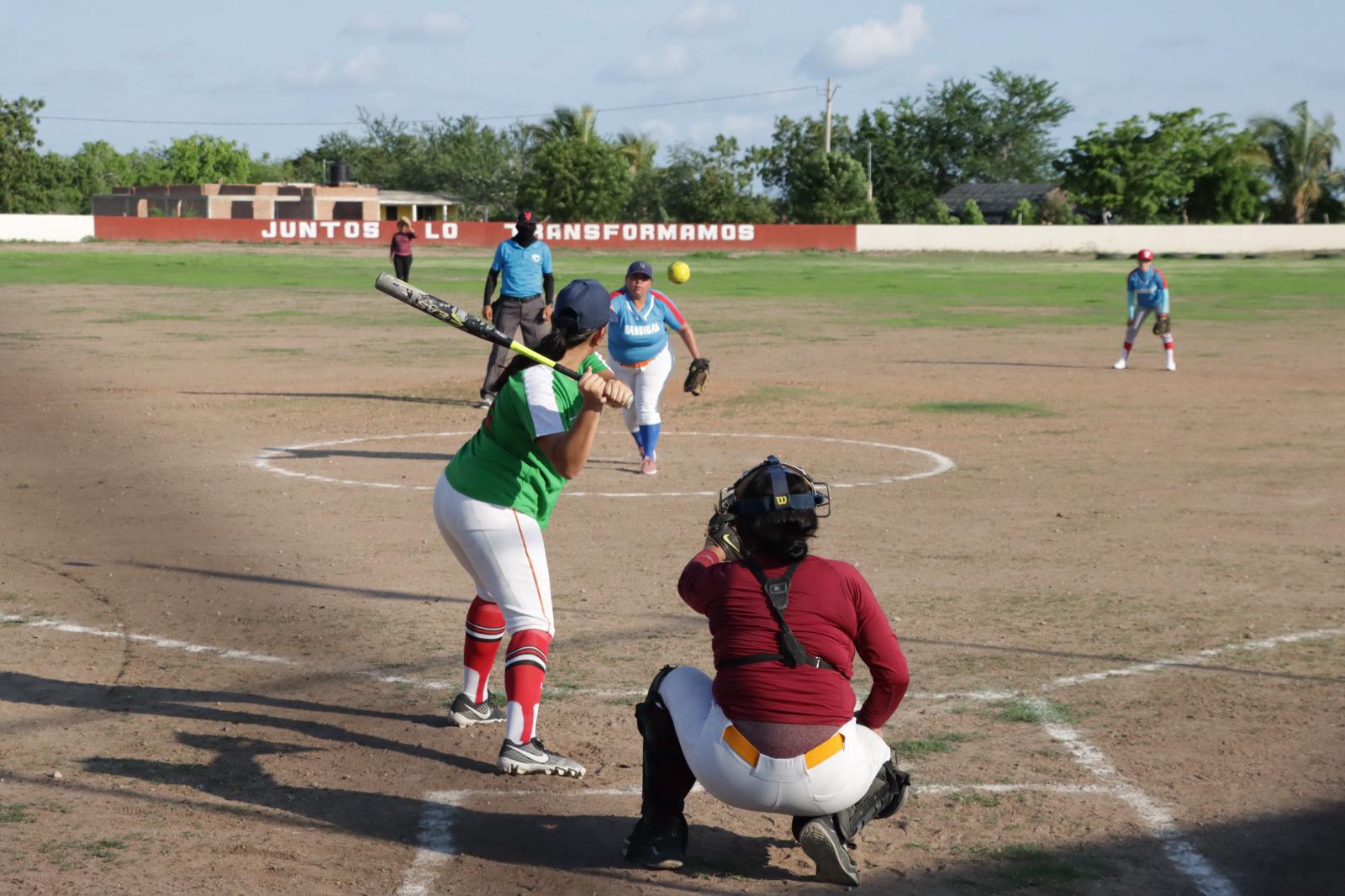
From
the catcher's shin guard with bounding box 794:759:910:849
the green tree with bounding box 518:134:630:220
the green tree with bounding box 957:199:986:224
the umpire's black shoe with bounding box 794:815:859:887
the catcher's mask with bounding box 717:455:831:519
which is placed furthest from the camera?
the green tree with bounding box 957:199:986:224

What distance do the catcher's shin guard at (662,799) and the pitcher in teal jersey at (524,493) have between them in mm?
969

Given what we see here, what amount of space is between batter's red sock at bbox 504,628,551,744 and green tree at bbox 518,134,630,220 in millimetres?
82431

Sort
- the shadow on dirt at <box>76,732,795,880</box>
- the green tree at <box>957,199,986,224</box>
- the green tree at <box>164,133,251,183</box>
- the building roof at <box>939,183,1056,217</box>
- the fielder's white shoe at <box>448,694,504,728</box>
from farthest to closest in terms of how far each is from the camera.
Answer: the green tree at <box>164,133,251,183</box>
the building roof at <box>939,183,1056,217</box>
the green tree at <box>957,199,986,224</box>
the fielder's white shoe at <box>448,694,504,728</box>
the shadow on dirt at <box>76,732,795,880</box>

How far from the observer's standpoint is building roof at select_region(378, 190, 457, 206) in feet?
346

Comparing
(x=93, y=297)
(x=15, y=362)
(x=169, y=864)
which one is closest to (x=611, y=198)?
(x=93, y=297)

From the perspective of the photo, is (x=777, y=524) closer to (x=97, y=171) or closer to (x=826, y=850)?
(x=826, y=850)

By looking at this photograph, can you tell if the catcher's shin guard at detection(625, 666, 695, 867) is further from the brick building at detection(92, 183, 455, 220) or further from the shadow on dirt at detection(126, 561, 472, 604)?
the brick building at detection(92, 183, 455, 220)

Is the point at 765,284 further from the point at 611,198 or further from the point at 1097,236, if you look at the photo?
the point at 611,198

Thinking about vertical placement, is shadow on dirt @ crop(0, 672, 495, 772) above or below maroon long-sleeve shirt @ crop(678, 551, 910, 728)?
below

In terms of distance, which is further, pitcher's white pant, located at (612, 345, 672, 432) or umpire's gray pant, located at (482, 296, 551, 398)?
umpire's gray pant, located at (482, 296, 551, 398)

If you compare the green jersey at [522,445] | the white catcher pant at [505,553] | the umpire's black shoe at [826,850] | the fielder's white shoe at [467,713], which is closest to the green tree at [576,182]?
the fielder's white shoe at [467,713]

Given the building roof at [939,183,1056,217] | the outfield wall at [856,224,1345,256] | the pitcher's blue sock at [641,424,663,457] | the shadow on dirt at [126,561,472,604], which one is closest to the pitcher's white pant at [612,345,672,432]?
the pitcher's blue sock at [641,424,663,457]

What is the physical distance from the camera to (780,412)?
59.2 ft

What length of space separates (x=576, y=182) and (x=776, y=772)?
84036mm
